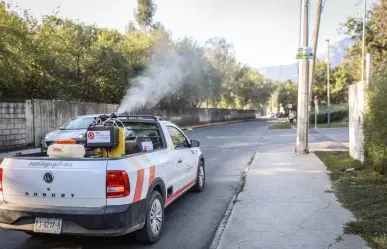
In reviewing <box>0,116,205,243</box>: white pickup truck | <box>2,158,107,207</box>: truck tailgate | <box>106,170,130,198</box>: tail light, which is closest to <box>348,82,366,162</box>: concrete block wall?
<box>0,116,205,243</box>: white pickup truck

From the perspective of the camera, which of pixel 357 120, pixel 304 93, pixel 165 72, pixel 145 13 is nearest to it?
pixel 357 120

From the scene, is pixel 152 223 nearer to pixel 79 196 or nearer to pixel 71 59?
pixel 79 196

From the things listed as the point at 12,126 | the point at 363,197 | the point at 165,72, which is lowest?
the point at 363,197

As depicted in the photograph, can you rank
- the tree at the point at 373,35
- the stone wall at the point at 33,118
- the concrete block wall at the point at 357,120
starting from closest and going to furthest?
the concrete block wall at the point at 357,120
the stone wall at the point at 33,118
the tree at the point at 373,35

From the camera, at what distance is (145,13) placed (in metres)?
57.2

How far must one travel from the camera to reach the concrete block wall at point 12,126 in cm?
1400

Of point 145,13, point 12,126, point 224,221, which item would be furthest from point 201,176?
point 145,13

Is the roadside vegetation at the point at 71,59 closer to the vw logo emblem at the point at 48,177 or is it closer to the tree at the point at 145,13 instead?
the vw logo emblem at the point at 48,177

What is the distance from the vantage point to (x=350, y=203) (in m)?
6.11

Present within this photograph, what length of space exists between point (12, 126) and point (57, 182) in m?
12.0

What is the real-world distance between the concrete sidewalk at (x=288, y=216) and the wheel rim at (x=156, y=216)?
0.85 metres

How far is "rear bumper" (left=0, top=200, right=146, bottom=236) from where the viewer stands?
390 centimetres

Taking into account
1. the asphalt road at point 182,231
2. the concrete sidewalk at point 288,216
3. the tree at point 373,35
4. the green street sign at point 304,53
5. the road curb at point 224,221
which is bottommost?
the asphalt road at point 182,231

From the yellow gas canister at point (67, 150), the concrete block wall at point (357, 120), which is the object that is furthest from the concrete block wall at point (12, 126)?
the concrete block wall at point (357, 120)
